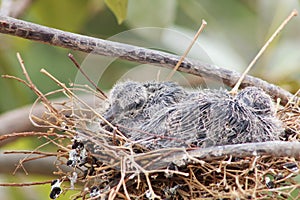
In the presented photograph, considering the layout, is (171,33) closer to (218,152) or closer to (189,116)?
A: (189,116)

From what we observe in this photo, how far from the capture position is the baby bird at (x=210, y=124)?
1.56 m

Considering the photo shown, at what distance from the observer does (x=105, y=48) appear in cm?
163

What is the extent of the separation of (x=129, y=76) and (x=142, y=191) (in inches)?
27.0

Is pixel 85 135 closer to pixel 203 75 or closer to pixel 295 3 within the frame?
pixel 203 75

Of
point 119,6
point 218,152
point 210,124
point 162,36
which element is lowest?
point 218,152

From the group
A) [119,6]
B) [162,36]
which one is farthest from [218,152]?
[162,36]

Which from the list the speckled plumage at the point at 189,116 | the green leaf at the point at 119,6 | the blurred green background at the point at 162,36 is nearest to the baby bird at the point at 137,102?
the speckled plumage at the point at 189,116

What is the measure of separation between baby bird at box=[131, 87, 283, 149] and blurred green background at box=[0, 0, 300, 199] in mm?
805

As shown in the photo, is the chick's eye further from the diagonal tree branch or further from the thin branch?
the thin branch

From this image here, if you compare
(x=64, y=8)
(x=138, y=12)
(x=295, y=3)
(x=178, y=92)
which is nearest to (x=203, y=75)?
(x=178, y=92)

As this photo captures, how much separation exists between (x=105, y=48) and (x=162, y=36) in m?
1.00

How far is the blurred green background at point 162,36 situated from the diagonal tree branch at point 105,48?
70 centimetres

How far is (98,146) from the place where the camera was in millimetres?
1559

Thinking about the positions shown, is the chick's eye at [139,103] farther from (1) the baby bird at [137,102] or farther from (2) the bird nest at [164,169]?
(2) the bird nest at [164,169]
